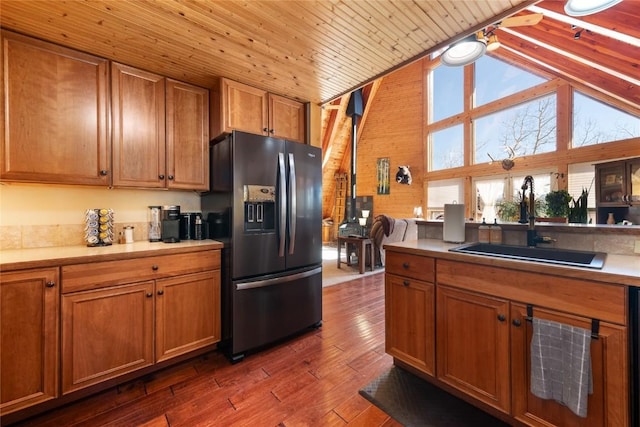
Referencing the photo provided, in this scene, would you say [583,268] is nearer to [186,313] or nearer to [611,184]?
[186,313]

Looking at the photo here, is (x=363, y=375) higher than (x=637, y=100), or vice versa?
(x=637, y=100)

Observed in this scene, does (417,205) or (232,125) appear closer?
(232,125)

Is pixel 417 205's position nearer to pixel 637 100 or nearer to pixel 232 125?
pixel 637 100

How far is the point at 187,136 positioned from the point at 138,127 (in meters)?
0.37

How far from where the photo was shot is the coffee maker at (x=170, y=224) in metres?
2.21

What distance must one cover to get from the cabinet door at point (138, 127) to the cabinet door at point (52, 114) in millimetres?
70

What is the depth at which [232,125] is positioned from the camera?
2314 millimetres

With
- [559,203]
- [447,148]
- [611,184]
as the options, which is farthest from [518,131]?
[559,203]

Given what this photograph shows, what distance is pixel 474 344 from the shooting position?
1.48 metres

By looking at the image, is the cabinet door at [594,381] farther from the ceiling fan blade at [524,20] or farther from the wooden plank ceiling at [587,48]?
the ceiling fan blade at [524,20]

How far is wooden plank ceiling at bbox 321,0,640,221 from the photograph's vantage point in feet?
10.3

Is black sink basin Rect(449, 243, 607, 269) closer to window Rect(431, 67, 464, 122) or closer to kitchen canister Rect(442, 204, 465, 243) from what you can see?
kitchen canister Rect(442, 204, 465, 243)

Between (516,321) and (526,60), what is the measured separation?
7000mm

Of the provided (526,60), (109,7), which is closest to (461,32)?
(109,7)
